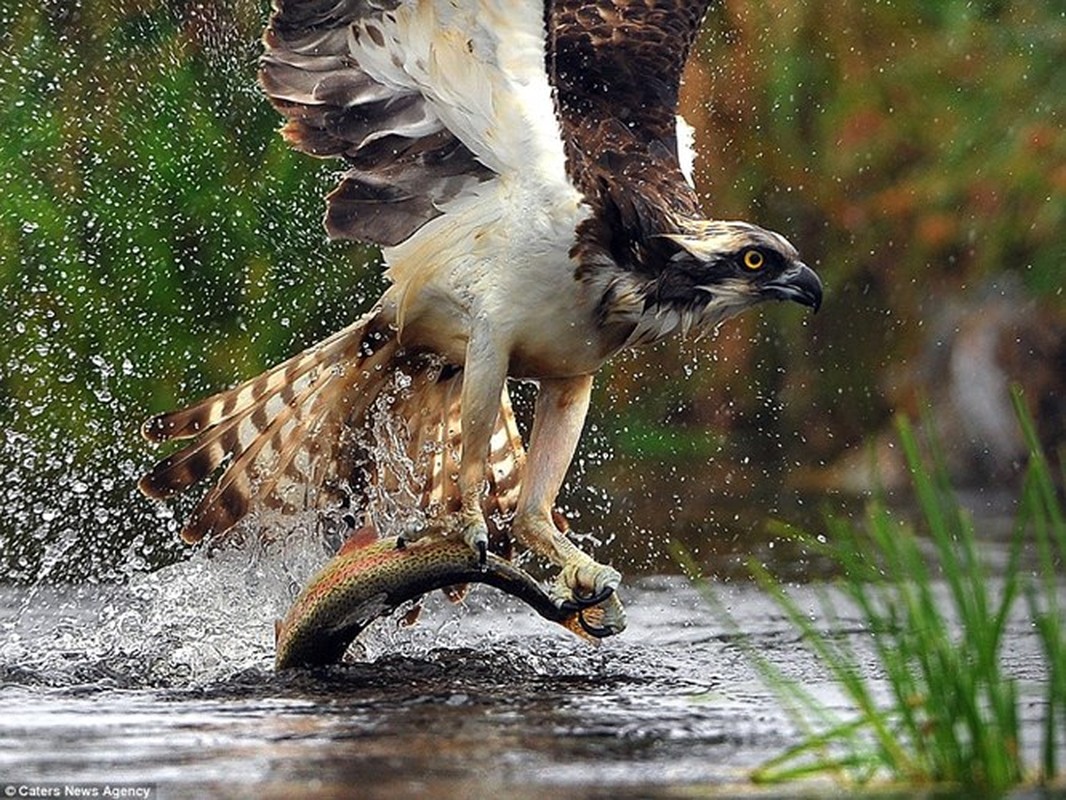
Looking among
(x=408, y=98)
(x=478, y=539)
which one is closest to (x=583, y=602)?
(x=478, y=539)

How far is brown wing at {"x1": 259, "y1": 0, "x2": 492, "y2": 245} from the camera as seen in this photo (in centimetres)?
685

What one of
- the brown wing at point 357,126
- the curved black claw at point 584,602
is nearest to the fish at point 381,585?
the curved black claw at point 584,602

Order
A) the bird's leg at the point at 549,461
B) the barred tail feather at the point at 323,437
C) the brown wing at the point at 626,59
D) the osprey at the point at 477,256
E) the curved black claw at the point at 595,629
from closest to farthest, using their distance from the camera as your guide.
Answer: the osprey at the point at 477,256 → the curved black claw at the point at 595,629 → the bird's leg at the point at 549,461 → the barred tail feather at the point at 323,437 → the brown wing at the point at 626,59

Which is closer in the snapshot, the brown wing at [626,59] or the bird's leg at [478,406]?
the bird's leg at [478,406]

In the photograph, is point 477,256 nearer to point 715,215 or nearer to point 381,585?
point 381,585

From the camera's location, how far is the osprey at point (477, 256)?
6652 millimetres

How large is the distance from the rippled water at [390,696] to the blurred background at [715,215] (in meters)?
1.45

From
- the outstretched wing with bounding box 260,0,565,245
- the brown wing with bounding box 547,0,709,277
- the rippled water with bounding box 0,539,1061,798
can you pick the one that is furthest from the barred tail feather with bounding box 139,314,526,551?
the brown wing with bounding box 547,0,709,277

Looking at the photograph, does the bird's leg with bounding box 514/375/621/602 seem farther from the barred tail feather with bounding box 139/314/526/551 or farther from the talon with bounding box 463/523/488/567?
the talon with bounding box 463/523/488/567

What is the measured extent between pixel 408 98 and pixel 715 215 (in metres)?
4.86

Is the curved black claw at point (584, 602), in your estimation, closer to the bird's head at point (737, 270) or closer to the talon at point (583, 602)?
the talon at point (583, 602)

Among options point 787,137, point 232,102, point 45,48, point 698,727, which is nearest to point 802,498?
point 787,137

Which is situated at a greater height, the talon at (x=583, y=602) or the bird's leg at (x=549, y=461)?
the bird's leg at (x=549, y=461)

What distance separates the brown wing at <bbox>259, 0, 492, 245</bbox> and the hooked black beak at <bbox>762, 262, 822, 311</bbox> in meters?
0.87
